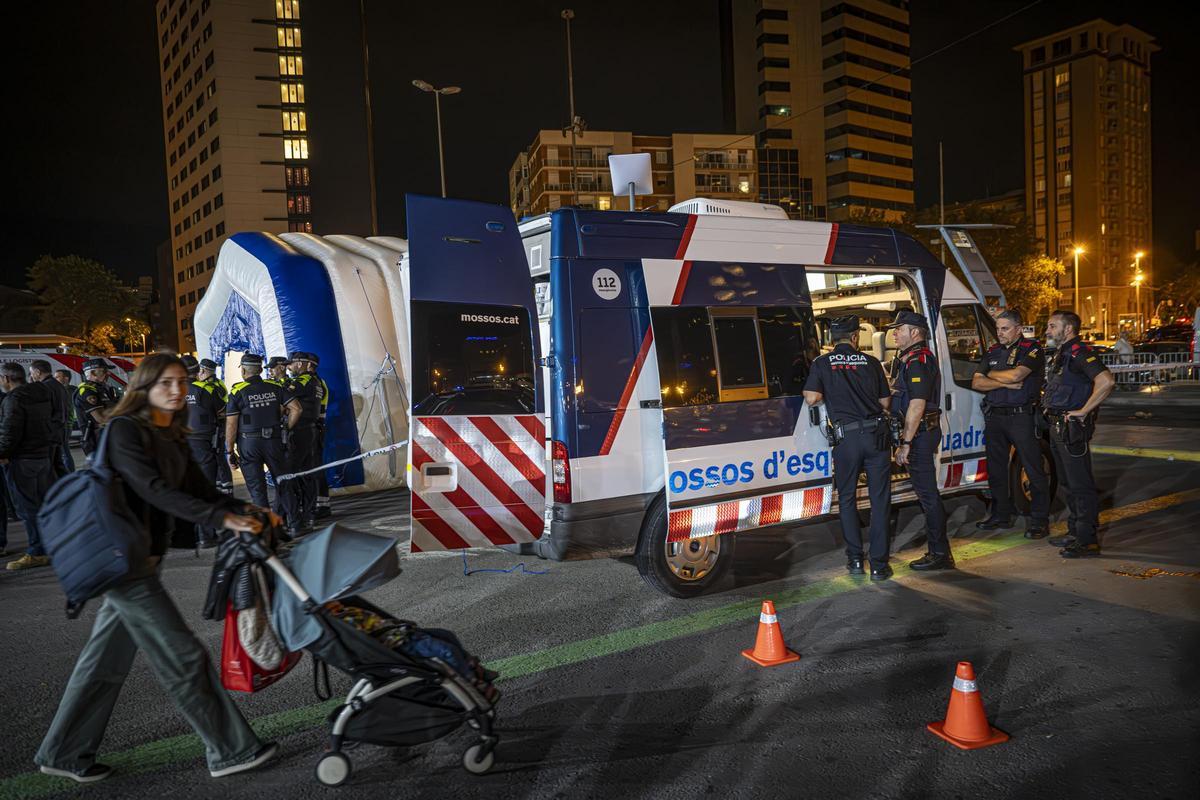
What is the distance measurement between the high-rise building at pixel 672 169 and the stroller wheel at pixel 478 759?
79.0m

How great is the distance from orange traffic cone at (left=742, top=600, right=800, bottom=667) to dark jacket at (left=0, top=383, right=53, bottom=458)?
21.4 feet

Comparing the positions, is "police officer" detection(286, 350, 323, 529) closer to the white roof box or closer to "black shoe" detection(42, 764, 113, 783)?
the white roof box

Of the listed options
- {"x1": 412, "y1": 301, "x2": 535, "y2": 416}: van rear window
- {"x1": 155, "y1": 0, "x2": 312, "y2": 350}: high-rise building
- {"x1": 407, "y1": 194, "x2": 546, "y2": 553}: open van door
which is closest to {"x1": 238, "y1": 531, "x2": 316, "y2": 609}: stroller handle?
{"x1": 407, "y1": 194, "x2": 546, "y2": 553}: open van door

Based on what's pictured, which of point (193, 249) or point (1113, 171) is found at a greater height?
point (1113, 171)

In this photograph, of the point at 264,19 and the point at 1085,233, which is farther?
the point at 1085,233

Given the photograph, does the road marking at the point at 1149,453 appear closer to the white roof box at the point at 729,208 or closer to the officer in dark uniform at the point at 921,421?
the officer in dark uniform at the point at 921,421

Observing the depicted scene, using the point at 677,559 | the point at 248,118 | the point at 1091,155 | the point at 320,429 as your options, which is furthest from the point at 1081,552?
the point at 1091,155

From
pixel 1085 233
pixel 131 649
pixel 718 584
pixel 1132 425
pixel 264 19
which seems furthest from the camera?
pixel 1085 233

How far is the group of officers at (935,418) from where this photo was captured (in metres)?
5.27

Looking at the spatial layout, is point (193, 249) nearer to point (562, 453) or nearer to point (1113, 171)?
point (562, 453)

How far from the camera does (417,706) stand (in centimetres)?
290

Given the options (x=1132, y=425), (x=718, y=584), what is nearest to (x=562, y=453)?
(x=718, y=584)

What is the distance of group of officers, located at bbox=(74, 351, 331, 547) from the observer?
7.79m

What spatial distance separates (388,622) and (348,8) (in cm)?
7518
